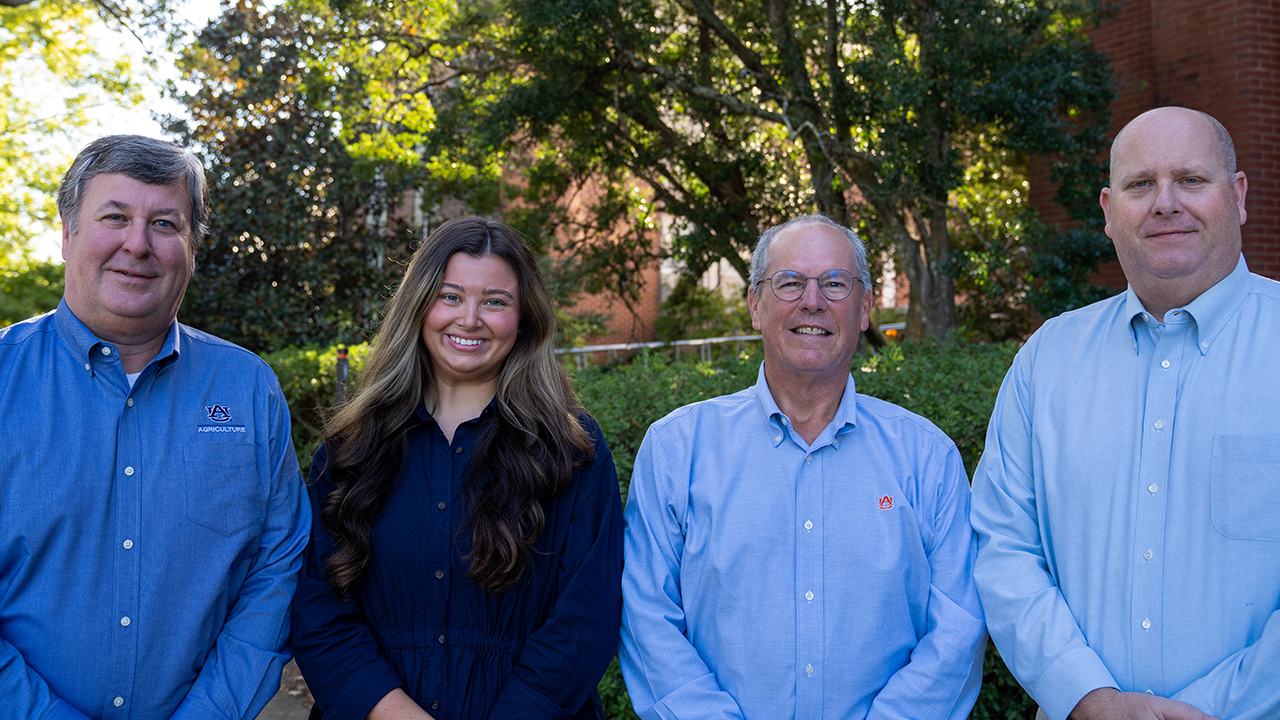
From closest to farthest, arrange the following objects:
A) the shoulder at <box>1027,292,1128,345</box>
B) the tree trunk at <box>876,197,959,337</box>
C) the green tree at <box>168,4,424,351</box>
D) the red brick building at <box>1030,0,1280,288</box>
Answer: the shoulder at <box>1027,292,1128,345</box> < the red brick building at <box>1030,0,1280,288</box> < the tree trunk at <box>876,197,959,337</box> < the green tree at <box>168,4,424,351</box>

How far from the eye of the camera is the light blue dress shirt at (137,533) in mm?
2289

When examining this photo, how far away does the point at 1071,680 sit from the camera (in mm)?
2318

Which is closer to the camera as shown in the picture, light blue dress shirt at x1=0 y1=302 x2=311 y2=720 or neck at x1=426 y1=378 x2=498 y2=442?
light blue dress shirt at x1=0 y1=302 x2=311 y2=720

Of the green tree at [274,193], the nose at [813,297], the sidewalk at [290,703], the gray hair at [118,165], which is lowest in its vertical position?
the sidewalk at [290,703]

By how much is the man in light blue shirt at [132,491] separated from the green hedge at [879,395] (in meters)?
0.65

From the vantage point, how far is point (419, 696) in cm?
246

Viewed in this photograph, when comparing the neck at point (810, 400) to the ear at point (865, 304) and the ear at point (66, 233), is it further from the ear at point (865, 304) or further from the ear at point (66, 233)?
the ear at point (66, 233)

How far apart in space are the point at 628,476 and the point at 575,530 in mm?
1421

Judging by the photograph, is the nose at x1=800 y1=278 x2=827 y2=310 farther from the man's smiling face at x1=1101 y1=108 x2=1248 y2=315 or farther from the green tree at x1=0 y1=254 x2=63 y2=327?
the green tree at x1=0 y1=254 x2=63 y2=327

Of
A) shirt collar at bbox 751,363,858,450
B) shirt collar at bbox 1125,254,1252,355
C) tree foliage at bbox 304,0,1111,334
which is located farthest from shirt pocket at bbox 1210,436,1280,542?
tree foliage at bbox 304,0,1111,334

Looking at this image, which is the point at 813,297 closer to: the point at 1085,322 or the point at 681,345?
the point at 1085,322

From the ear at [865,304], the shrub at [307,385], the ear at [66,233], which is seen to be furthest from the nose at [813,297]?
the shrub at [307,385]

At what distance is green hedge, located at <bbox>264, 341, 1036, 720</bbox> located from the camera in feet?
12.6

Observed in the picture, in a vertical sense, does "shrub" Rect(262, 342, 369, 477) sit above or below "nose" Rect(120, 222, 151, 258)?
below
